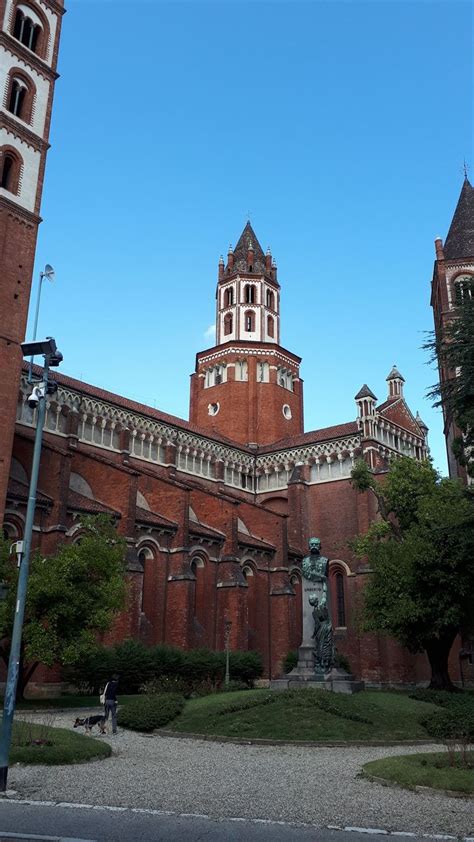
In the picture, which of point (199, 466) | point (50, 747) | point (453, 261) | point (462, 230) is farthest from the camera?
point (462, 230)

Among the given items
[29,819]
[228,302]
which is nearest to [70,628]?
[29,819]

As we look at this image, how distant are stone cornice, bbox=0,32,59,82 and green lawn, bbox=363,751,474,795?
34.0 metres

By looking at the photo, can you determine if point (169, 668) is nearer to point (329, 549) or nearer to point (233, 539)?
point (233, 539)

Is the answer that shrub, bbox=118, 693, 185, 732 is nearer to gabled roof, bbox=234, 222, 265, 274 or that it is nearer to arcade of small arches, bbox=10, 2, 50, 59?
arcade of small arches, bbox=10, 2, 50, 59

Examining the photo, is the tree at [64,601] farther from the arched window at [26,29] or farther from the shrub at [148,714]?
the arched window at [26,29]

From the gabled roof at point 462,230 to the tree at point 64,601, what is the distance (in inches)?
1440

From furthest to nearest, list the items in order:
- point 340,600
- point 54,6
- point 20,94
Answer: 1. point 340,600
2. point 54,6
3. point 20,94

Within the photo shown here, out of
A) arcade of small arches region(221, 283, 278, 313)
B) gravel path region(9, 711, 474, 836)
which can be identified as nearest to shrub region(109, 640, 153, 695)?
gravel path region(9, 711, 474, 836)

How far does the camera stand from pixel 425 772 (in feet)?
35.6

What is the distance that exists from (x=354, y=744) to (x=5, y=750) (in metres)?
8.39

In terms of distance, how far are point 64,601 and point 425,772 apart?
561 inches

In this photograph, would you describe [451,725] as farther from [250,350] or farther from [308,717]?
[250,350]

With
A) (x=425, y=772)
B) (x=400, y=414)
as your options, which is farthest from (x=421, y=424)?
(x=425, y=772)

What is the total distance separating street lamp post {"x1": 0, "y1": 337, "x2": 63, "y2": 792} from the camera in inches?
415
